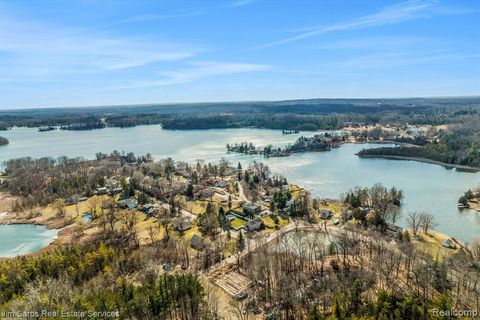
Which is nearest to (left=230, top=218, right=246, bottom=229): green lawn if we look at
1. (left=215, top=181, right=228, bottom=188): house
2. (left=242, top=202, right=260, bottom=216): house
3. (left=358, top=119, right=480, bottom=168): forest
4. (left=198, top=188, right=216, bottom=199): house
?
(left=242, top=202, right=260, bottom=216): house

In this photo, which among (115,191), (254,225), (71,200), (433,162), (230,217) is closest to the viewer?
(254,225)

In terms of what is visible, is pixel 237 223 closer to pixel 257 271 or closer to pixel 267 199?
pixel 267 199

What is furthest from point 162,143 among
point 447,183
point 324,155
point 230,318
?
A: point 230,318

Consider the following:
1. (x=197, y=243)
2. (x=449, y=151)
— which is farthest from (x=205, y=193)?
(x=449, y=151)

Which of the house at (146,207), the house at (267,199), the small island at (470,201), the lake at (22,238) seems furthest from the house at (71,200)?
the small island at (470,201)

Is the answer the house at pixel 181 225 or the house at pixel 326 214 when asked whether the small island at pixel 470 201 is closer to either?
the house at pixel 326 214

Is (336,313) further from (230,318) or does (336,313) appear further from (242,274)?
(242,274)
